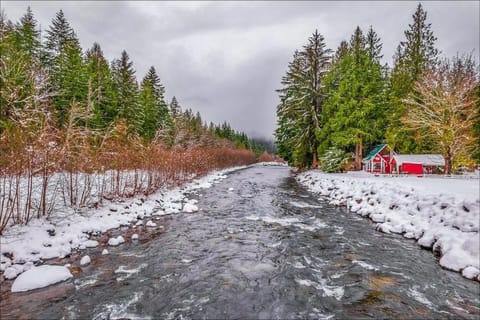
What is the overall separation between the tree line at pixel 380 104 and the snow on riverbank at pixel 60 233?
1749 cm

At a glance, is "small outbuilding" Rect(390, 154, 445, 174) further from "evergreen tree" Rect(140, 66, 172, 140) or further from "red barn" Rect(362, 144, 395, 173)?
"evergreen tree" Rect(140, 66, 172, 140)

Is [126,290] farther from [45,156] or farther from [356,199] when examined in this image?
[356,199]

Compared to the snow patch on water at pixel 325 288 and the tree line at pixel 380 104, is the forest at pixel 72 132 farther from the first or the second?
the tree line at pixel 380 104

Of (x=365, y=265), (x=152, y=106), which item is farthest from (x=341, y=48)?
(x=365, y=265)

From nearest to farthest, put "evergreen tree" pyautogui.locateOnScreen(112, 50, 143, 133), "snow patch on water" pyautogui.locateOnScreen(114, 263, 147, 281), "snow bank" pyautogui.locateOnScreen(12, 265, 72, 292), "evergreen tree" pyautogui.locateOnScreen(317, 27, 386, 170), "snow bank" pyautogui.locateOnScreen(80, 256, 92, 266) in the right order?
1. "snow bank" pyautogui.locateOnScreen(12, 265, 72, 292)
2. "snow patch on water" pyautogui.locateOnScreen(114, 263, 147, 281)
3. "snow bank" pyautogui.locateOnScreen(80, 256, 92, 266)
4. "evergreen tree" pyautogui.locateOnScreen(317, 27, 386, 170)
5. "evergreen tree" pyautogui.locateOnScreen(112, 50, 143, 133)

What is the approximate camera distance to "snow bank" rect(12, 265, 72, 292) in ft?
16.3

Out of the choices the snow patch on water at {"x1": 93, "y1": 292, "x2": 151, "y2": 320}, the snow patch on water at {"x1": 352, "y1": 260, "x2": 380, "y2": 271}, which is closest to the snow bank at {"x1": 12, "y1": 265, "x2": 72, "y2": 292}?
the snow patch on water at {"x1": 93, "y1": 292, "x2": 151, "y2": 320}

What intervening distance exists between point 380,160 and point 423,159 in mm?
3728

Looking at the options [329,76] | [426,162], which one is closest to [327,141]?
[329,76]

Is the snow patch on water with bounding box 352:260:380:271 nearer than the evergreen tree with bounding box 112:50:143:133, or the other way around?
the snow patch on water with bounding box 352:260:380:271

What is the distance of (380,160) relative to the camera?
27734 millimetres

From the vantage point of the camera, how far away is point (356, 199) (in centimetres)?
1327

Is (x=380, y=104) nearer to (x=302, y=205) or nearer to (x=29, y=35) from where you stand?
(x=302, y=205)

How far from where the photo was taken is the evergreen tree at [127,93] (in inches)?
1266
